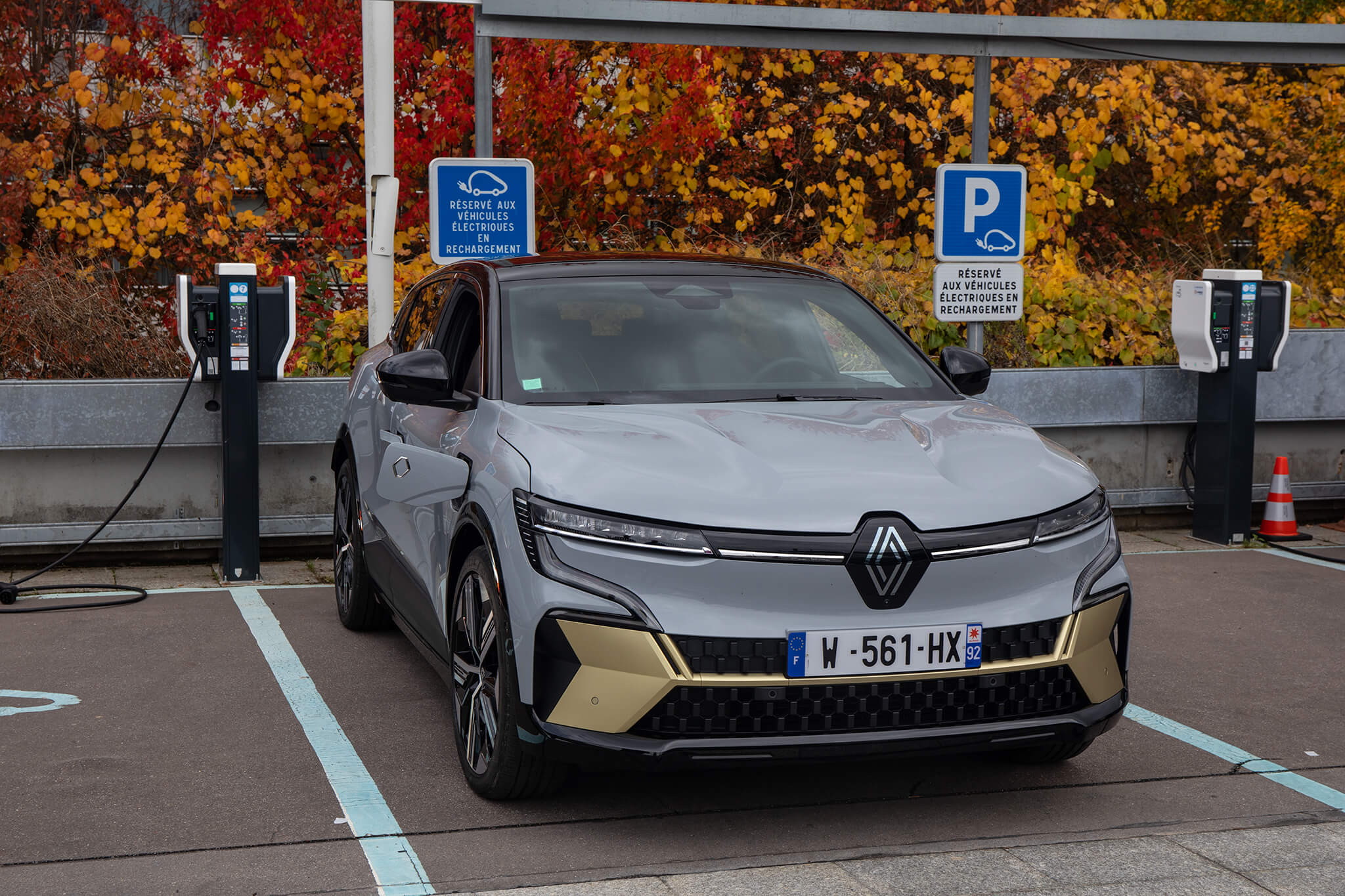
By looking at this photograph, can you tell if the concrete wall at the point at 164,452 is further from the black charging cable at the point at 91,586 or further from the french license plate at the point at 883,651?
the french license plate at the point at 883,651

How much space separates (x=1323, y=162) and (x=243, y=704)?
505 inches

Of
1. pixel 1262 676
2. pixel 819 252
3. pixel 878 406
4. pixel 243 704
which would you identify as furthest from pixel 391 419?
pixel 819 252

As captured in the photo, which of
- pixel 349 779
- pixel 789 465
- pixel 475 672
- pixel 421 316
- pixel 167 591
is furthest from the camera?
pixel 167 591

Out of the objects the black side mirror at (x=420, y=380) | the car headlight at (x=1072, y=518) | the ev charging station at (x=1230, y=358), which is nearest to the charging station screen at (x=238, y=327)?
the black side mirror at (x=420, y=380)

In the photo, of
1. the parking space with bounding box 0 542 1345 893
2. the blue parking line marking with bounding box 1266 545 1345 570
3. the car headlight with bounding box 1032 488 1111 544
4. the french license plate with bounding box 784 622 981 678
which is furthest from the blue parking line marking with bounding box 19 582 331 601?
the blue parking line marking with bounding box 1266 545 1345 570

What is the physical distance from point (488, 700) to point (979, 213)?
573 cm

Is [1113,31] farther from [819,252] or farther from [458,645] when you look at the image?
[458,645]

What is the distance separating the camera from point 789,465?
425 cm

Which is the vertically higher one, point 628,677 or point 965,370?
point 965,370

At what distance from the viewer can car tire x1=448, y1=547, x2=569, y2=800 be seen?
4.21m

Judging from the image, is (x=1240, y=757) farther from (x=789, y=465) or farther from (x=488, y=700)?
(x=488, y=700)

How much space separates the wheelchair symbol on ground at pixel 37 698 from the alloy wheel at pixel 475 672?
181cm

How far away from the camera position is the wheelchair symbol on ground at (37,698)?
554cm

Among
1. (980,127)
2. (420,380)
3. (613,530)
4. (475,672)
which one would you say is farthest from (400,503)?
(980,127)
